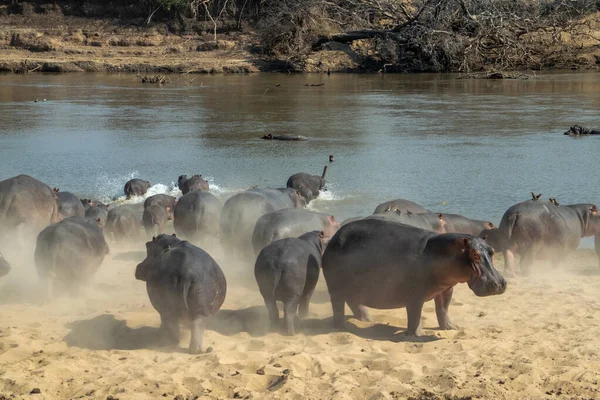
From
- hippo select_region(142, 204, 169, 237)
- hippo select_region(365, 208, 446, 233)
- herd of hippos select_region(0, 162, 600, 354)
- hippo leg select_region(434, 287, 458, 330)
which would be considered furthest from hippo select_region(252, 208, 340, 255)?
hippo select_region(142, 204, 169, 237)

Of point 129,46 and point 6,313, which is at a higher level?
point 129,46

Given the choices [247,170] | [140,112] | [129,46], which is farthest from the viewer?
[129,46]

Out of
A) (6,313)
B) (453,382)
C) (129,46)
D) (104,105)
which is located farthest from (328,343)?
(129,46)

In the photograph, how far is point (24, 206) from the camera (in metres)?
8.88

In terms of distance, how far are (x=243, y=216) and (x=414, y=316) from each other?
10.4 feet

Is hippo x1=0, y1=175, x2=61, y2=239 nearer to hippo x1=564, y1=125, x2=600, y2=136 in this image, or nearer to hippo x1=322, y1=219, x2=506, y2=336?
hippo x1=322, y1=219, x2=506, y2=336

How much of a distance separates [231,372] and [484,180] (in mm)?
9493

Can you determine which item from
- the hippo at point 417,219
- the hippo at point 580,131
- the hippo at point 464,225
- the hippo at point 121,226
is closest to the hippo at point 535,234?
the hippo at point 464,225

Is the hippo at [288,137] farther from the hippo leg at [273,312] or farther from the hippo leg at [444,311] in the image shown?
the hippo leg at [444,311]

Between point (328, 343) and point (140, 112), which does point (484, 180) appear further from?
point (140, 112)

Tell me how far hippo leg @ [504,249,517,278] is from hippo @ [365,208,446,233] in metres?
0.68

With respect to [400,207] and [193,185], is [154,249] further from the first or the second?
[193,185]

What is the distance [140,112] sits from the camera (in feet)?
79.6

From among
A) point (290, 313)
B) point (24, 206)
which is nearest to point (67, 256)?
point (24, 206)
